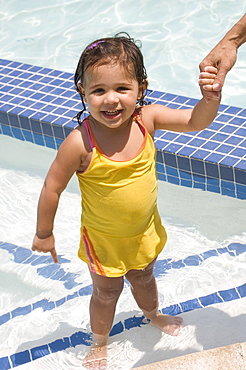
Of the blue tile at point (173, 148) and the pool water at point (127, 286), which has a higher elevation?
the blue tile at point (173, 148)

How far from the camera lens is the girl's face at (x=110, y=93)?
2533mm

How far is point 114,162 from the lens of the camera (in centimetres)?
267

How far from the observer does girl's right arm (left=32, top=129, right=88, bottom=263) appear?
8.72 ft

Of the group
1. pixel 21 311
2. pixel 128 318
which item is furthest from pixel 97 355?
pixel 21 311

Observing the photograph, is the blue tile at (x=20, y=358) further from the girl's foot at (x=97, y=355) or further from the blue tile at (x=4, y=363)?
the girl's foot at (x=97, y=355)

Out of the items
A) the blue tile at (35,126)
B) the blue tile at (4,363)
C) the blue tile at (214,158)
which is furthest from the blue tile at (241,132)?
the blue tile at (4,363)

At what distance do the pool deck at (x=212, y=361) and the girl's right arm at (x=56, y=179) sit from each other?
29.6 inches

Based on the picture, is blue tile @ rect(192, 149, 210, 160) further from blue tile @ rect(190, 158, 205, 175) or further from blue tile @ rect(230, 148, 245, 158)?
blue tile @ rect(230, 148, 245, 158)

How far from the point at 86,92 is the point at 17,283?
1695 millimetres

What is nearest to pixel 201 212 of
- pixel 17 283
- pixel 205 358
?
pixel 17 283

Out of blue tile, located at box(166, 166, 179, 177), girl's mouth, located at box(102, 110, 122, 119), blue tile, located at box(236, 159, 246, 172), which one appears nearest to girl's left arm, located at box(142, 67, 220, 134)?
girl's mouth, located at box(102, 110, 122, 119)

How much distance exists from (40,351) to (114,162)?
1.32 m

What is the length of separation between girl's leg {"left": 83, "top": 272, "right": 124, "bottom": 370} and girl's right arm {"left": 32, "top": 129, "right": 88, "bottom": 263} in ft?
1.19

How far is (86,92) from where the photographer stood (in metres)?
2.61
